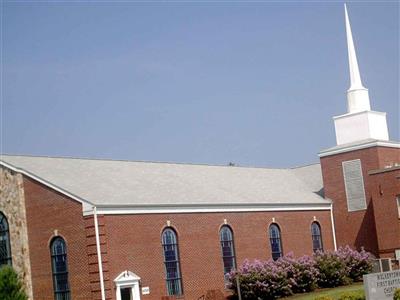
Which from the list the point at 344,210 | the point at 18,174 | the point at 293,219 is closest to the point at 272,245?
the point at 293,219

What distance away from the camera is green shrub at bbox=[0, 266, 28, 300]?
39.4 m

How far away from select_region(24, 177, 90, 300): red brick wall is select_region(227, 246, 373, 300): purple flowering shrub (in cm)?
915

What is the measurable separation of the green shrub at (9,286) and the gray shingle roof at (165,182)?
226 inches

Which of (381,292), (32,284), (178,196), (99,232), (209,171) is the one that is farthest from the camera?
(209,171)

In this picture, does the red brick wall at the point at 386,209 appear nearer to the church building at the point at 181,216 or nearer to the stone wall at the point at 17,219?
the church building at the point at 181,216

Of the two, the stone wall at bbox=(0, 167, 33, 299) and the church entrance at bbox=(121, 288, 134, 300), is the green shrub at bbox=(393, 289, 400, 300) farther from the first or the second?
the stone wall at bbox=(0, 167, 33, 299)

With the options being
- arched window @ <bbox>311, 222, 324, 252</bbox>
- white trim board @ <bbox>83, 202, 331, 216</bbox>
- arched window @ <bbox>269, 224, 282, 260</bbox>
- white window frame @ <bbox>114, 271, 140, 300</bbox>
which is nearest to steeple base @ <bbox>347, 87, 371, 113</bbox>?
white trim board @ <bbox>83, 202, 331, 216</bbox>

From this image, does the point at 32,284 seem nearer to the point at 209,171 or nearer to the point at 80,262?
the point at 80,262

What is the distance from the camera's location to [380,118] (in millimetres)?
59844

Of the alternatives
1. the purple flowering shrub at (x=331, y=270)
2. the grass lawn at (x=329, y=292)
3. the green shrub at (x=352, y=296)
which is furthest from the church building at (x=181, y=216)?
the green shrub at (x=352, y=296)

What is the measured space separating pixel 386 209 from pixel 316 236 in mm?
5032

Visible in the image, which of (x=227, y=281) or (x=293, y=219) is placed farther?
(x=293, y=219)

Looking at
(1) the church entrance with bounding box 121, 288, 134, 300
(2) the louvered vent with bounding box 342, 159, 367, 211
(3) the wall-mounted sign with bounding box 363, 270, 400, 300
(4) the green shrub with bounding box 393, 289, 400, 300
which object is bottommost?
(4) the green shrub with bounding box 393, 289, 400, 300

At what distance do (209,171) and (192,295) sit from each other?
1270 centimetres
